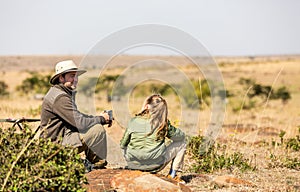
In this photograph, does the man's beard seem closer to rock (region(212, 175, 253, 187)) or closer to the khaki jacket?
the khaki jacket

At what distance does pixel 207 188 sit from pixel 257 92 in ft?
59.4

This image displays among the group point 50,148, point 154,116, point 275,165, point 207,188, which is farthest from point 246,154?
point 50,148

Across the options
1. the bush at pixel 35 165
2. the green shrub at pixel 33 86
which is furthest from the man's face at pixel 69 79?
the green shrub at pixel 33 86

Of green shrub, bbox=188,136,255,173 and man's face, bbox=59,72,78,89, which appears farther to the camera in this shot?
green shrub, bbox=188,136,255,173

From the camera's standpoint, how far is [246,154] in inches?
337

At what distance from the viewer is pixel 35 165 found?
4266 mm

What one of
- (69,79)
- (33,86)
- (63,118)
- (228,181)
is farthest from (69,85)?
(33,86)

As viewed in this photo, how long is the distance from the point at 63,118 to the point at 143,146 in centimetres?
101

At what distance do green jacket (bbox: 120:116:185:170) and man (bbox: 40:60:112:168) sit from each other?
378mm

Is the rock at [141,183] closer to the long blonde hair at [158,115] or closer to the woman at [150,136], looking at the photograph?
the woman at [150,136]

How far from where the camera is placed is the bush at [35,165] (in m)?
4.20

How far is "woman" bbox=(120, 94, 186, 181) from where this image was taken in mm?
5992

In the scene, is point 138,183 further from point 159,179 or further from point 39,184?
point 39,184

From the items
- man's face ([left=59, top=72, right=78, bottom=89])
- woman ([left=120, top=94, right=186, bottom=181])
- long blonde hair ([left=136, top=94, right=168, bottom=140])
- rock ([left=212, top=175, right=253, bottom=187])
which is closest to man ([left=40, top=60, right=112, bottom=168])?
man's face ([left=59, top=72, right=78, bottom=89])
